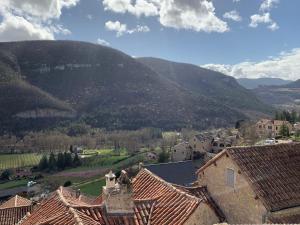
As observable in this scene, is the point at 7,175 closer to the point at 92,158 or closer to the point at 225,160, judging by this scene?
the point at 92,158

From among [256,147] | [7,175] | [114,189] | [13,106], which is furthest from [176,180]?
[13,106]

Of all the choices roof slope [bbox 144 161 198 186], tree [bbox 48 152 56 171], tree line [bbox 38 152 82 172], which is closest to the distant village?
roof slope [bbox 144 161 198 186]

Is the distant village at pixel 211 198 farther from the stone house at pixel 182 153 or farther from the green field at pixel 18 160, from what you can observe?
the green field at pixel 18 160

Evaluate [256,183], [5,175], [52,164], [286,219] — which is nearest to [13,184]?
[5,175]

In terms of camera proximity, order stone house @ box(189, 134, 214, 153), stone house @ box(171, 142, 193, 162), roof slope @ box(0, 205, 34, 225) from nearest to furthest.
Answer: roof slope @ box(0, 205, 34, 225)
stone house @ box(171, 142, 193, 162)
stone house @ box(189, 134, 214, 153)

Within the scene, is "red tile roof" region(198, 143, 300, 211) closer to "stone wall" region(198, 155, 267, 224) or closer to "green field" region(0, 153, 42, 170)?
"stone wall" region(198, 155, 267, 224)

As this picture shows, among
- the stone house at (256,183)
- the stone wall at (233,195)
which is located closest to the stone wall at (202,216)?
the stone wall at (233,195)
